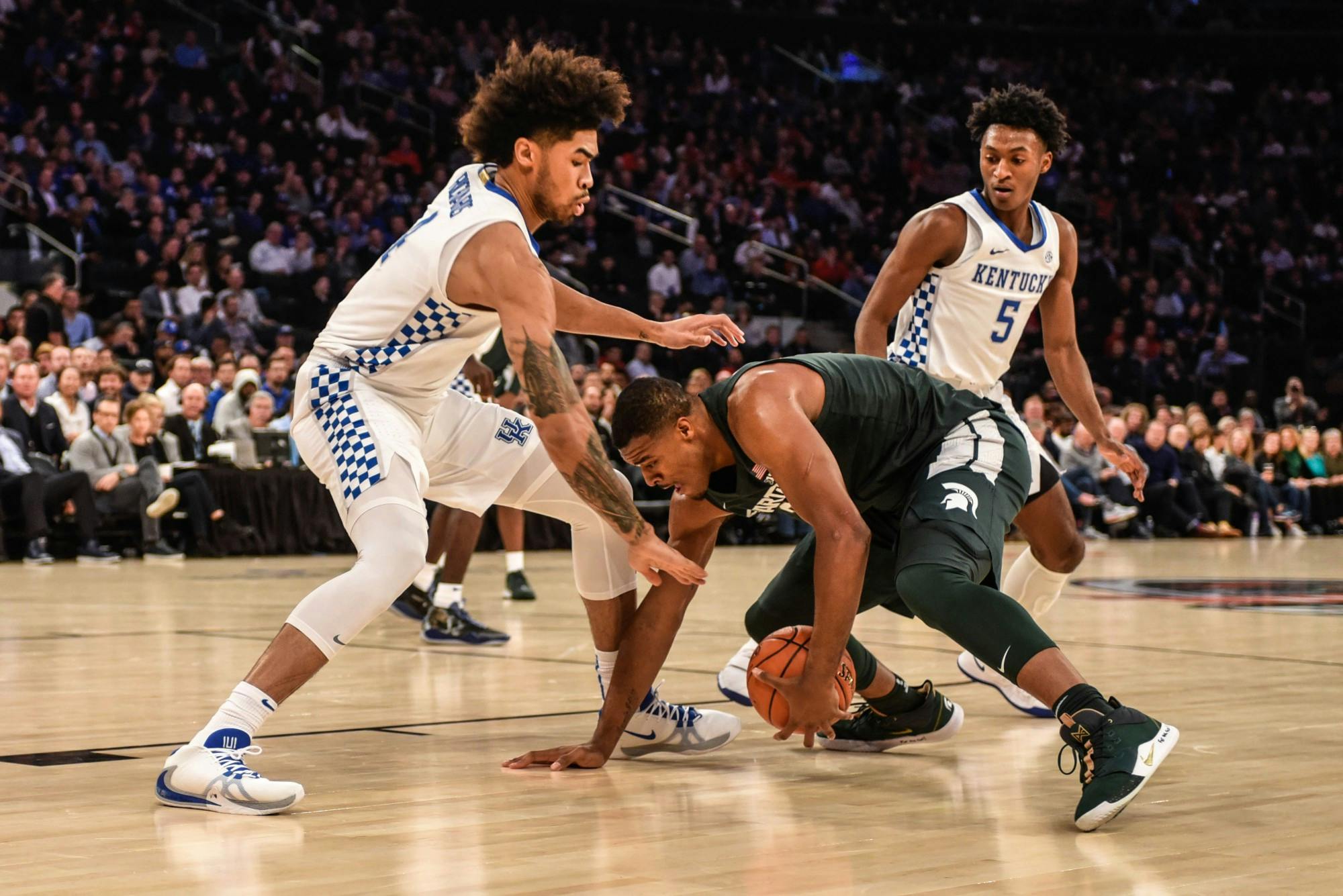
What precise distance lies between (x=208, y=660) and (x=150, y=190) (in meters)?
11.8

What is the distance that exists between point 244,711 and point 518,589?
18.7 ft

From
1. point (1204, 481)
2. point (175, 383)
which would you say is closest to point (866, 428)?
point (175, 383)

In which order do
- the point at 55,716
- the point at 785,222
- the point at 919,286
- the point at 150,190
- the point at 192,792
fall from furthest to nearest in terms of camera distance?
the point at 785,222 → the point at 150,190 → the point at 919,286 → the point at 55,716 → the point at 192,792

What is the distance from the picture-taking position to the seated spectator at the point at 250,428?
13.4 meters

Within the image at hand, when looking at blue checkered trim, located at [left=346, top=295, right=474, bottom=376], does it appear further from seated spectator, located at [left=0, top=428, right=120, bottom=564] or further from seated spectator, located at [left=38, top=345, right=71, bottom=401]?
seated spectator, located at [left=38, top=345, right=71, bottom=401]

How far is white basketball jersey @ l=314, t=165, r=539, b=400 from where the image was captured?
4059 mm

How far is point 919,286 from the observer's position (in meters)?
5.49

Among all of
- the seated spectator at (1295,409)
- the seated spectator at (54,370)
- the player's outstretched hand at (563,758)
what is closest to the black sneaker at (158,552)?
the seated spectator at (54,370)

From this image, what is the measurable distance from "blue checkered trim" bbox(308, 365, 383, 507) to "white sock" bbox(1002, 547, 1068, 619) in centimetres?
238

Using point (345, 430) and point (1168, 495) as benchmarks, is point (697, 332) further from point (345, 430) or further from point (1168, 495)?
point (1168, 495)

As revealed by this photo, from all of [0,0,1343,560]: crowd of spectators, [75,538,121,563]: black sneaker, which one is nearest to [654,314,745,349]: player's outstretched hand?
[0,0,1343,560]: crowd of spectators

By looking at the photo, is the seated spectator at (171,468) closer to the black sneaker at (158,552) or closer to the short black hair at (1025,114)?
the black sneaker at (158,552)

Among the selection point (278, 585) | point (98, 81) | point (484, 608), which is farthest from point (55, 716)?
point (98, 81)

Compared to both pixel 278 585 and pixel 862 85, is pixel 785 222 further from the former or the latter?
pixel 278 585
